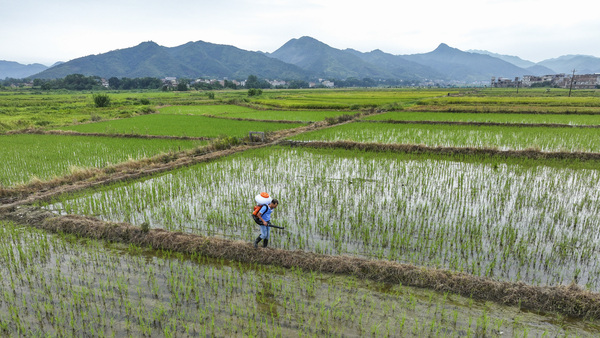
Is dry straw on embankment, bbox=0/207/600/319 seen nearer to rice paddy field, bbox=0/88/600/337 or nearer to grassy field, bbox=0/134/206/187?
rice paddy field, bbox=0/88/600/337

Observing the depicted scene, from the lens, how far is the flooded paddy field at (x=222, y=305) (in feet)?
11.0

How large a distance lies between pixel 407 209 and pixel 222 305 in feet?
13.2

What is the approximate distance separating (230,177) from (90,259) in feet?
14.2

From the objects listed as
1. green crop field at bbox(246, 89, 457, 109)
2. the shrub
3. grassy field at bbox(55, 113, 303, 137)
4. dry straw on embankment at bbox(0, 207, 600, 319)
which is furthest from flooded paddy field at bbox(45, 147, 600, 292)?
the shrub

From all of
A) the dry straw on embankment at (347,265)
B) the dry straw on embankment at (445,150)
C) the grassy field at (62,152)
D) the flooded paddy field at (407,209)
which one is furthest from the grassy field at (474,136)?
the dry straw on embankment at (347,265)

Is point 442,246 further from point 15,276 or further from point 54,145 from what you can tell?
point 54,145

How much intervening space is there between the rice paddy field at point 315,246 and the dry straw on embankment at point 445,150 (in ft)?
0.44

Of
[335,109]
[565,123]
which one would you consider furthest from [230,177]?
[335,109]

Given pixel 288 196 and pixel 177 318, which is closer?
pixel 177 318

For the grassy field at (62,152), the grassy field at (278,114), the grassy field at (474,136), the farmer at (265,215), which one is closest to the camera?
the farmer at (265,215)

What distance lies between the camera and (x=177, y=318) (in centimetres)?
351

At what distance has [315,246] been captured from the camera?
5043mm

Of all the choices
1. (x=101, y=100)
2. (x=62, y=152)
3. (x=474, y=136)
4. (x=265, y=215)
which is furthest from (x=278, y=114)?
(x=265, y=215)

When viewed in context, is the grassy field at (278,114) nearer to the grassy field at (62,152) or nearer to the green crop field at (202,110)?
the green crop field at (202,110)
